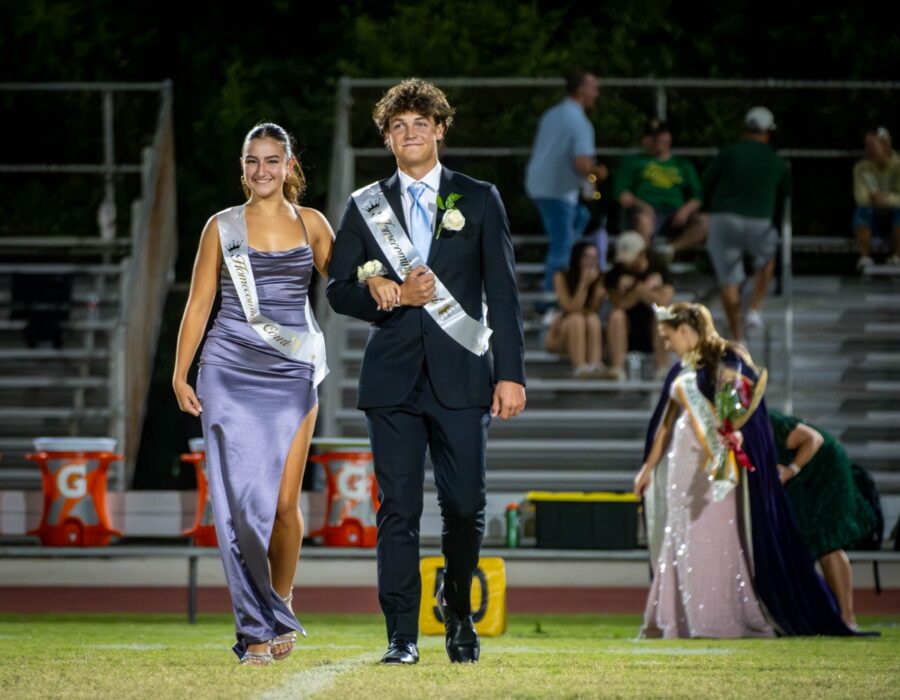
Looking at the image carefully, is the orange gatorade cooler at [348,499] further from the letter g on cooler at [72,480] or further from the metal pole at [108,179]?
the metal pole at [108,179]

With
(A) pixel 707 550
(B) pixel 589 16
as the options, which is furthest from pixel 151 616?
(B) pixel 589 16

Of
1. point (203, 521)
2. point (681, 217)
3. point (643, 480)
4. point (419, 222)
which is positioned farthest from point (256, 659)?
point (681, 217)

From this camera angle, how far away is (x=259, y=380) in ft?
20.2

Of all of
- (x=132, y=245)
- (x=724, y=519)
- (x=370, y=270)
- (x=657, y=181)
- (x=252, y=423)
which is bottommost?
(x=724, y=519)

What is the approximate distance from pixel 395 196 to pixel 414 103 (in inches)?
11.5

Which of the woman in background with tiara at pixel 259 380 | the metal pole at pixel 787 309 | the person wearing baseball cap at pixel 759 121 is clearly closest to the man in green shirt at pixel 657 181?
the person wearing baseball cap at pixel 759 121

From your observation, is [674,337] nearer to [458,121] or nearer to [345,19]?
[458,121]

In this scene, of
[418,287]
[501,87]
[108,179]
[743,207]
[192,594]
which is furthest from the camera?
[108,179]

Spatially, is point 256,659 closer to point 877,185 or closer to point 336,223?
point 336,223

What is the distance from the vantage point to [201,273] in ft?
20.5

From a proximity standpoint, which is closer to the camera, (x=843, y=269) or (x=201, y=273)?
(x=201, y=273)

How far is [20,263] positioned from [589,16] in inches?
368

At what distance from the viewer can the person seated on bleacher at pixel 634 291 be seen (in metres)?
13.7

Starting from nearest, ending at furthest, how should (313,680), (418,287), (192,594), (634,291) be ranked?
1. (313,680)
2. (418,287)
3. (192,594)
4. (634,291)
